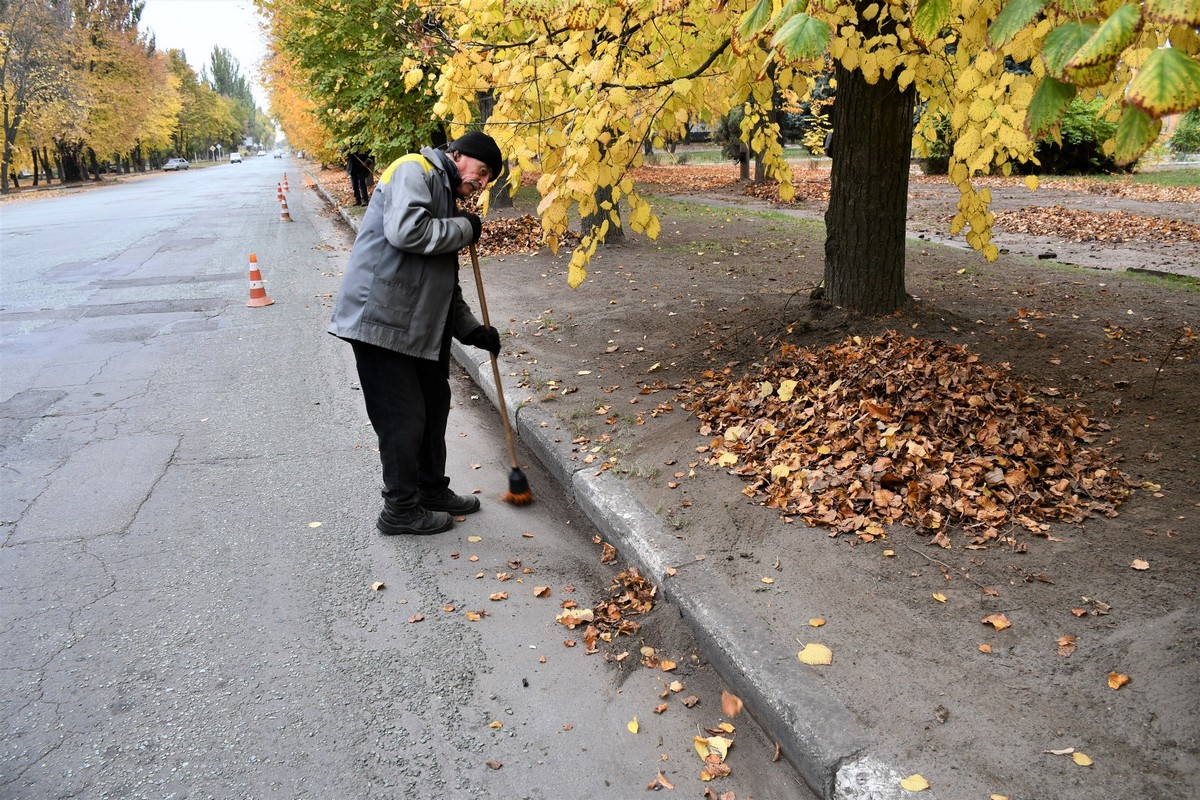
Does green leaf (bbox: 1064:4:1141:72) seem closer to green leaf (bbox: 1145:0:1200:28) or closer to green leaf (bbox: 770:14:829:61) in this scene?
green leaf (bbox: 1145:0:1200:28)

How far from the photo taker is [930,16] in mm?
2277

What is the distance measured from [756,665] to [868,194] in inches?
152

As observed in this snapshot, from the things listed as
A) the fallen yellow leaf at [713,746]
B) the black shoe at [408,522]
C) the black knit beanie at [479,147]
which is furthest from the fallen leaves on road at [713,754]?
the black knit beanie at [479,147]

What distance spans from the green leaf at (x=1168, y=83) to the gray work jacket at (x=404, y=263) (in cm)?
310

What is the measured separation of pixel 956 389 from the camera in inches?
178

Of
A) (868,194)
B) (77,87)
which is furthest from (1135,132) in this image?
(77,87)

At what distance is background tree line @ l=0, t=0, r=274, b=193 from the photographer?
41.3 m

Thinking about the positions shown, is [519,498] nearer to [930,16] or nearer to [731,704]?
[731,704]

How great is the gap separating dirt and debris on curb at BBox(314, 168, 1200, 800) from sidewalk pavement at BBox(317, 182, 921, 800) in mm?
82

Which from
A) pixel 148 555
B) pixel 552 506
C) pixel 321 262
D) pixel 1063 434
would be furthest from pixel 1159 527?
pixel 321 262

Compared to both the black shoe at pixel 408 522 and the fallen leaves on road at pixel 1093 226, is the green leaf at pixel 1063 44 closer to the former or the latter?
the black shoe at pixel 408 522

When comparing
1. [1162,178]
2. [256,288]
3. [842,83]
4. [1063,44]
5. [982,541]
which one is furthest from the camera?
[1162,178]

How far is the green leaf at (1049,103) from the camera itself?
189 centimetres

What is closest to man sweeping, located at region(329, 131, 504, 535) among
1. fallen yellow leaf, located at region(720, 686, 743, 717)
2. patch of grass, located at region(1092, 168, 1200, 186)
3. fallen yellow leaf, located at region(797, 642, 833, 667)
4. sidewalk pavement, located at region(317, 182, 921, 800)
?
sidewalk pavement, located at region(317, 182, 921, 800)
